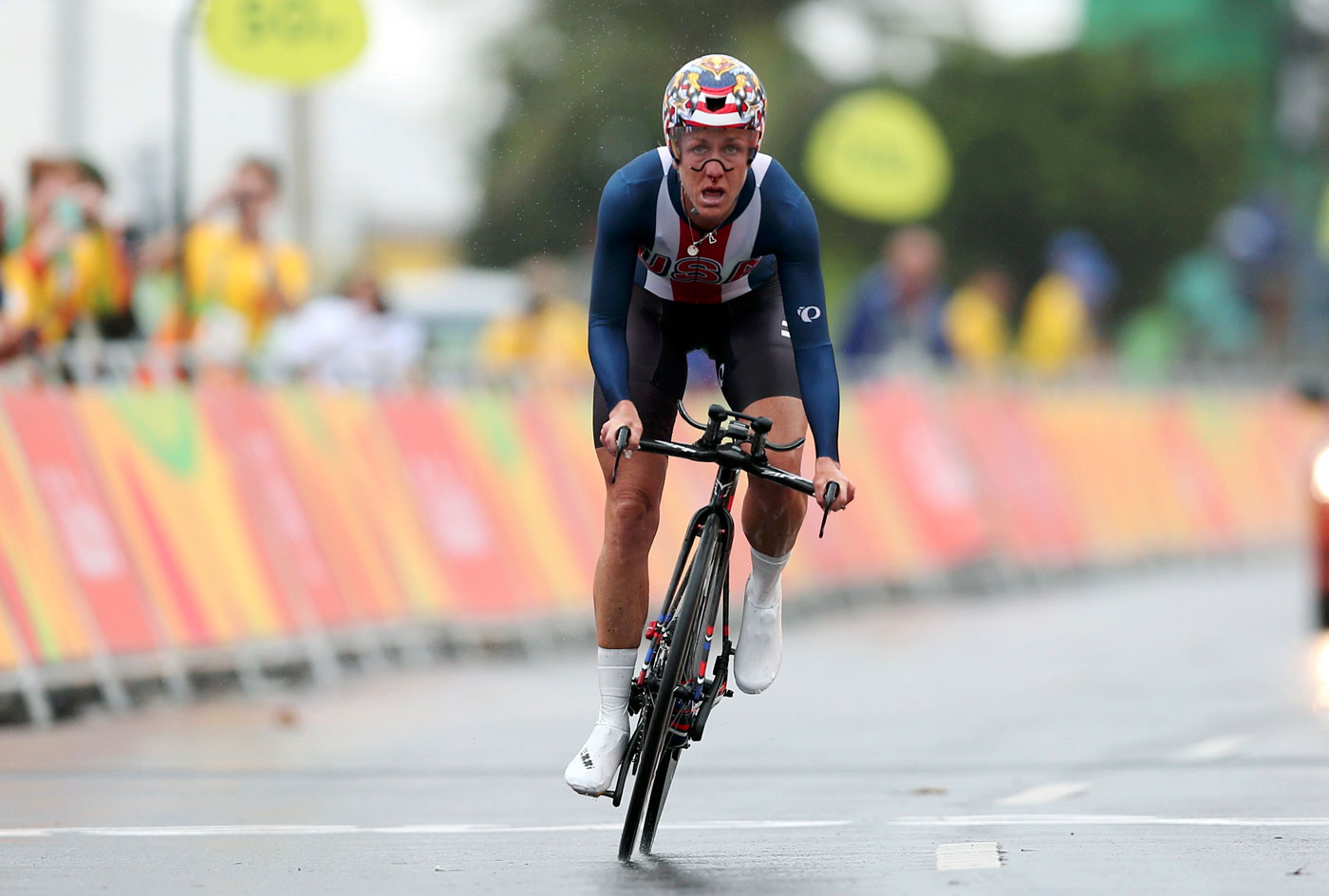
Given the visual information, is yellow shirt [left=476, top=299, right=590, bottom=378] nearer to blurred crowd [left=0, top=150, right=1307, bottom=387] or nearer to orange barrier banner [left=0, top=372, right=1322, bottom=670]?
blurred crowd [left=0, top=150, right=1307, bottom=387]

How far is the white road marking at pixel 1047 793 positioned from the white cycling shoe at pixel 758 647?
1.26 m

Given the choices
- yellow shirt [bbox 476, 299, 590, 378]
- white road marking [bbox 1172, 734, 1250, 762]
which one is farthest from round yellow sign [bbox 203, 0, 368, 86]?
white road marking [bbox 1172, 734, 1250, 762]

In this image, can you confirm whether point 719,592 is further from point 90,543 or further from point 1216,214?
point 1216,214

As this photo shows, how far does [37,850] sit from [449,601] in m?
7.27

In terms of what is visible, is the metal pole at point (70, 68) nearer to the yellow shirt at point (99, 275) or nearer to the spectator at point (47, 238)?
the yellow shirt at point (99, 275)

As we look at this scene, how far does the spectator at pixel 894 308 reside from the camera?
21047mm

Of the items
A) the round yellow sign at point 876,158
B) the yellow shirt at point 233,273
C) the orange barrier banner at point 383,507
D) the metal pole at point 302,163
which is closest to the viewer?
the orange barrier banner at point 383,507

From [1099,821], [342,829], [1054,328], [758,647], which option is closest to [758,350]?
[758,647]

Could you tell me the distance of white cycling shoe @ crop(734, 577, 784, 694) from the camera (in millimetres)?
8039

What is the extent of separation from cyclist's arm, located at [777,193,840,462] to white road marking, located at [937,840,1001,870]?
44.8 inches

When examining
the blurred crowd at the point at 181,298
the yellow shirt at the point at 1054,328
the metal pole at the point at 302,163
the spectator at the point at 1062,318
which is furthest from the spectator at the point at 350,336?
the yellow shirt at the point at 1054,328

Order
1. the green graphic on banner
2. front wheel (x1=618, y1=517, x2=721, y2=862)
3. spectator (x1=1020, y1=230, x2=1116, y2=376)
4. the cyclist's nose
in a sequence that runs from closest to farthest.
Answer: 1. the cyclist's nose
2. front wheel (x1=618, y1=517, x2=721, y2=862)
3. the green graphic on banner
4. spectator (x1=1020, y1=230, x2=1116, y2=376)

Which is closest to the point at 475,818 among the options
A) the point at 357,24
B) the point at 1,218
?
the point at 1,218

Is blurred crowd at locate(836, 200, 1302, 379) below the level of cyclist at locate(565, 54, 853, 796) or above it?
below
